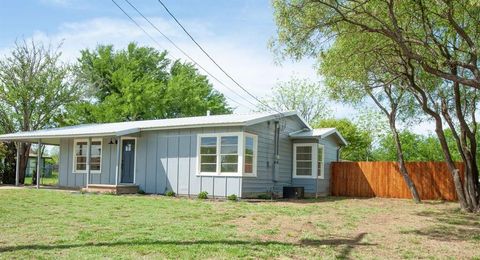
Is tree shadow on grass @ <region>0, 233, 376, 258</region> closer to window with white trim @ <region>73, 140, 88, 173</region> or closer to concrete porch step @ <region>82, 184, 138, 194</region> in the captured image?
concrete porch step @ <region>82, 184, 138, 194</region>

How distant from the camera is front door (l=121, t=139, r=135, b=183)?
18.4 m

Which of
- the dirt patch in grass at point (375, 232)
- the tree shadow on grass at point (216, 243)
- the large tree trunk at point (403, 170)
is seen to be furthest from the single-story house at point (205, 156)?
the tree shadow on grass at point (216, 243)

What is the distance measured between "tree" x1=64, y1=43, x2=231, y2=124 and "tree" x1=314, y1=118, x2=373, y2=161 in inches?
432

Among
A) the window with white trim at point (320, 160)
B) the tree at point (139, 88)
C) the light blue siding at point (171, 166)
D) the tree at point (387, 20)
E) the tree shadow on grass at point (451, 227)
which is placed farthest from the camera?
the tree at point (139, 88)

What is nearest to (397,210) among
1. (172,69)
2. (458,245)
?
(458,245)

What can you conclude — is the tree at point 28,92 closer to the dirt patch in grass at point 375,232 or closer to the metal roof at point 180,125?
the metal roof at point 180,125

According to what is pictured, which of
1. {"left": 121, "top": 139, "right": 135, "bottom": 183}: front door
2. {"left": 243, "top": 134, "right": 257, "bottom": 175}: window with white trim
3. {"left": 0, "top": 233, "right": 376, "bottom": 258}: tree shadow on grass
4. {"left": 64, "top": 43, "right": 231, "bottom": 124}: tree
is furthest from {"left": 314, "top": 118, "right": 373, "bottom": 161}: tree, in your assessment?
{"left": 0, "top": 233, "right": 376, "bottom": 258}: tree shadow on grass

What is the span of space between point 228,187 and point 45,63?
17.5 m

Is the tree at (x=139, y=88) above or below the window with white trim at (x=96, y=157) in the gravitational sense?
above

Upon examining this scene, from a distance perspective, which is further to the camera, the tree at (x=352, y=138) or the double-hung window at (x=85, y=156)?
the tree at (x=352, y=138)

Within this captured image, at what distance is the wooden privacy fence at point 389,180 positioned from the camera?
60.6 feet

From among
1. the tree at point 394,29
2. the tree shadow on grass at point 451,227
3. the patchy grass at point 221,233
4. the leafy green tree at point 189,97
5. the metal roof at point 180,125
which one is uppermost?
the leafy green tree at point 189,97

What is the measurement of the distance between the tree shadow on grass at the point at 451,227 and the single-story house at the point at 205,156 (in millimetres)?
5930

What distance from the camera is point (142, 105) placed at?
116 ft
